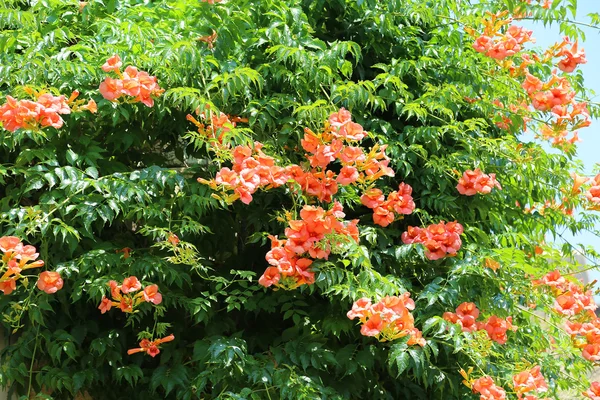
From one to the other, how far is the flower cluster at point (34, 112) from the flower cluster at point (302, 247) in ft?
3.54

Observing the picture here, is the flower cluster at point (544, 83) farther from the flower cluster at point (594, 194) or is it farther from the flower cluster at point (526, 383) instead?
the flower cluster at point (526, 383)

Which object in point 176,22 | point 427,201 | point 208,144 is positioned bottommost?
point 427,201

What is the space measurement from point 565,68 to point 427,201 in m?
1.14

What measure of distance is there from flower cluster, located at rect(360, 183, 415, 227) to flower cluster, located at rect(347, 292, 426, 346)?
0.62 meters

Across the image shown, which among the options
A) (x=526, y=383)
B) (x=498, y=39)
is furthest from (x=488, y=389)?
(x=498, y=39)

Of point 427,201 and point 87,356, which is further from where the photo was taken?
point 427,201

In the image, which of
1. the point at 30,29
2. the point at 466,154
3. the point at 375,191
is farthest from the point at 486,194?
Answer: the point at 30,29

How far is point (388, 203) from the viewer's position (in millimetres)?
3918

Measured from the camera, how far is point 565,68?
4473mm

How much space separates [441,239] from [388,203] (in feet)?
1.01

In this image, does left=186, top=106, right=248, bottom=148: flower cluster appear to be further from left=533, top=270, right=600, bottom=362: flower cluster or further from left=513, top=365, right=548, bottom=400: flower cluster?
left=533, top=270, right=600, bottom=362: flower cluster

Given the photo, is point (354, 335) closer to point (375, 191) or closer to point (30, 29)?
point (375, 191)

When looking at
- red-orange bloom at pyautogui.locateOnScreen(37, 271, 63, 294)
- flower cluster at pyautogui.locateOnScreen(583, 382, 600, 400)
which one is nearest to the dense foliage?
red-orange bloom at pyautogui.locateOnScreen(37, 271, 63, 294)

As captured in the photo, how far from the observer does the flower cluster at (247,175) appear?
10.9ft
